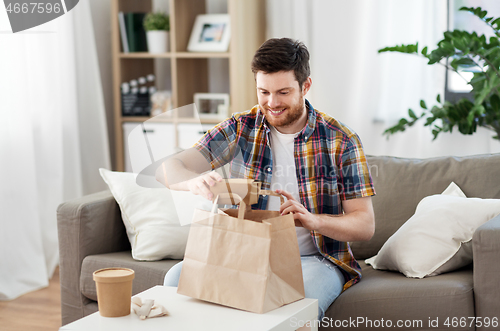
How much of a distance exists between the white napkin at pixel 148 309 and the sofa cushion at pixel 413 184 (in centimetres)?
105

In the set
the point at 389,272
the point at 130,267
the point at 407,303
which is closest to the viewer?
the point at 407,303

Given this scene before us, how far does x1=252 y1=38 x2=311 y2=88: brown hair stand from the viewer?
156cm

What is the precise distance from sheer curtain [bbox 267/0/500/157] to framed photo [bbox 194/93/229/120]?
498 mm

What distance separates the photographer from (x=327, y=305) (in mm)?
1539

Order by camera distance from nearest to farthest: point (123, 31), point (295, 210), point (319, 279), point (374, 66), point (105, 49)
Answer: point (295, 210)
point (319, 279)
point (374, 66)
point (123, 31)
point (105, 49)

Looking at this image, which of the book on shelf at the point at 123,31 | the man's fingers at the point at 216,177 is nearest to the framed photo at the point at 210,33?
the book on shelf at the point at 123,31

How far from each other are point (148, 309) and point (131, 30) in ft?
8.37

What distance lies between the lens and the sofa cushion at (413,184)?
2000mm

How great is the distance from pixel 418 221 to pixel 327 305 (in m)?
0.51

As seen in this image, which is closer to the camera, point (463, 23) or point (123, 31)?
point (463, 23)

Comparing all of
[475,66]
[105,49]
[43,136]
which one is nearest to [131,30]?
[105,49]

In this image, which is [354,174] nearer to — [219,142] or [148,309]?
[219,142]

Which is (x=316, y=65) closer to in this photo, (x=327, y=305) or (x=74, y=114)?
(x=74, y=114)

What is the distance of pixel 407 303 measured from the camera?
163 centimetres
